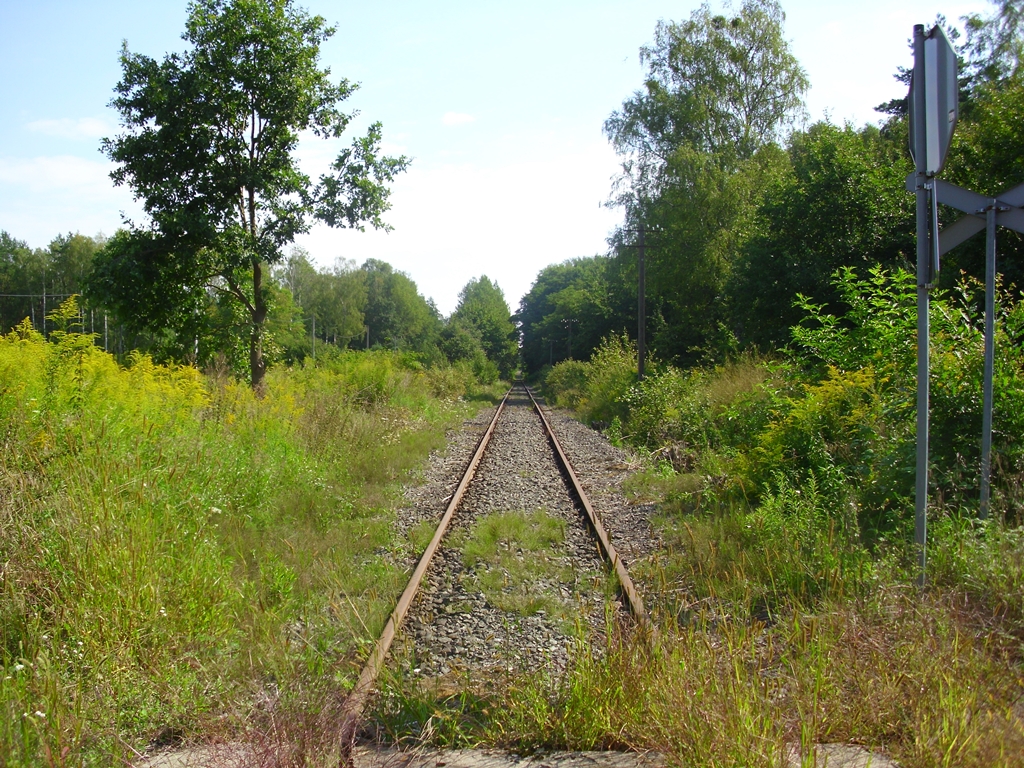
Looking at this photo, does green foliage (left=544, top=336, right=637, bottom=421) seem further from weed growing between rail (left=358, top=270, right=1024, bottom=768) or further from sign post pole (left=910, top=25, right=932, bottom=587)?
sign post pole (left=910, top=25, right=932, bottom=587)

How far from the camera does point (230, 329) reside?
17.1 m

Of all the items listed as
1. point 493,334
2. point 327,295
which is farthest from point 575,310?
point 327,295

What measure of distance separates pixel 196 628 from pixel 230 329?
14.0m

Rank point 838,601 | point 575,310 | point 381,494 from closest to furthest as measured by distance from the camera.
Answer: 1. point 838,601
2. point 381,494
3. point 575,310

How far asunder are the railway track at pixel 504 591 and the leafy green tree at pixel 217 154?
973cm

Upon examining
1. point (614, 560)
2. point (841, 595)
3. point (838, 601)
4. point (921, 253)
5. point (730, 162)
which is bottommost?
point (614, 560)

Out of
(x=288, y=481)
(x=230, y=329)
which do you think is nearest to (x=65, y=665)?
(x=288, y=481)

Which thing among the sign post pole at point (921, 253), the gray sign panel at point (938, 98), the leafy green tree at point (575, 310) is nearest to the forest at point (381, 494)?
the sign post pole at point (921, 253)

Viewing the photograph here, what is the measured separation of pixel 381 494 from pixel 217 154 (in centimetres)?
1062

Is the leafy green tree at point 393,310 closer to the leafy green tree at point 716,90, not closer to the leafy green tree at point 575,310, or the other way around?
the leafy green tree at point 575,310

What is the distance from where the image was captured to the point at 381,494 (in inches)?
373

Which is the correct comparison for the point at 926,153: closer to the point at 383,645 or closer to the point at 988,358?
the point at 988,358

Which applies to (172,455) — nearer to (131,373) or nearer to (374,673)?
(131,373)

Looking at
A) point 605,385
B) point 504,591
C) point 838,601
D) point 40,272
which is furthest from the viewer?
point 40,272
